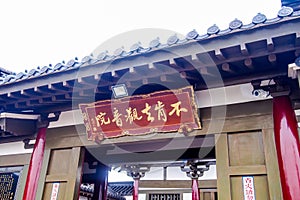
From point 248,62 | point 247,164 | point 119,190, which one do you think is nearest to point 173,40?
point 248,62

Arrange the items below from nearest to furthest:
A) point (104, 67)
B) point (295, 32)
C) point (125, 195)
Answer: point (295, 32) → point (104, 67) → point (125, 195)

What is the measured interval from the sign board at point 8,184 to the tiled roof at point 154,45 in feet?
6.17

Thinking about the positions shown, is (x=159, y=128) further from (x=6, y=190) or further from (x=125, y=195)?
(x=125, y=195)

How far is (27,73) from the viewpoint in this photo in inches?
186

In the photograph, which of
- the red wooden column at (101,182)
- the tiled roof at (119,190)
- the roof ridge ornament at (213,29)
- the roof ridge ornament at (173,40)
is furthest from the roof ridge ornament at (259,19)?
the tiled roof at (119,190)

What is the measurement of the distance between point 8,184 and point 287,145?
496 centimetres

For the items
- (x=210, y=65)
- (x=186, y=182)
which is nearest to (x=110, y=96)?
(x=210, y=65)

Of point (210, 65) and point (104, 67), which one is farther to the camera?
point (104, 67)

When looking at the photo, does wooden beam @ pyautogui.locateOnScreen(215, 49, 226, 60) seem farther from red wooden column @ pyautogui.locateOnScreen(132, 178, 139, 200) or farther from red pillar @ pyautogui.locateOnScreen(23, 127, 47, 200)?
red wooden column @ pyautogui.locateOnScreen(132, 178, 139, 200)

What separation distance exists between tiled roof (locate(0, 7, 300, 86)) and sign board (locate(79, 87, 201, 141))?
0.76 meters

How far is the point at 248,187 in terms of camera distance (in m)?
3.61

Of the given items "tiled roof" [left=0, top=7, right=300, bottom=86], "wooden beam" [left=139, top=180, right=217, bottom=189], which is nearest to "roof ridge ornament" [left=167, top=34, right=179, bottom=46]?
"tiled roof" [left=0, top=7, right=300, bottom=86]

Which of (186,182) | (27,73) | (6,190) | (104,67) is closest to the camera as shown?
(104,67)

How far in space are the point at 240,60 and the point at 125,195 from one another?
14.0 metres
